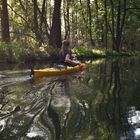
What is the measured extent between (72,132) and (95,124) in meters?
0.79

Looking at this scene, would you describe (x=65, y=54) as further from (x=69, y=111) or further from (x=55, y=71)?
(x=69, y=111)

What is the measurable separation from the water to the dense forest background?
431 inches

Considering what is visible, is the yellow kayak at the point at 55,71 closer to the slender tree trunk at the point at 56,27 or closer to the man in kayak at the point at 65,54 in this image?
the man in kayak at the point at 65,54

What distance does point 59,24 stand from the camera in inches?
1096

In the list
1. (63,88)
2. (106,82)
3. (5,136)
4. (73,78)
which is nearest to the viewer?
(5,136)

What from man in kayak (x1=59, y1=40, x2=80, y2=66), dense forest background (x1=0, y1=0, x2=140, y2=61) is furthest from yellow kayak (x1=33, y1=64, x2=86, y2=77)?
dense forest background (x1=0, y1=0, x2=140, y2=61)

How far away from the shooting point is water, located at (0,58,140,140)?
257 inches

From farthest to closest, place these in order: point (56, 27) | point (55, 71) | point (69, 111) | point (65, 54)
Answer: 1. point (56, 27)
2. point (65, 54)
3. point (55, 71)
4. point (69, 111)

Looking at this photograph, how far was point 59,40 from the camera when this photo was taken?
28078mm

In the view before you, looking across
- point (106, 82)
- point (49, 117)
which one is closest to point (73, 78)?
point (106, 82)

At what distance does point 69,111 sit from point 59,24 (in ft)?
65.6

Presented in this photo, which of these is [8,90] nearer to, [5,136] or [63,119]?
[63,119]

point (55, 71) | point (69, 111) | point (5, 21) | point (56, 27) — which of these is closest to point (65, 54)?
point (55, 71)

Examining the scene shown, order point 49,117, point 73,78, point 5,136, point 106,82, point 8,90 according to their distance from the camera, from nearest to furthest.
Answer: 1. point 5,136
2. point 49,117
3. point 8,90
4. point 106,82
5. point 73,78
